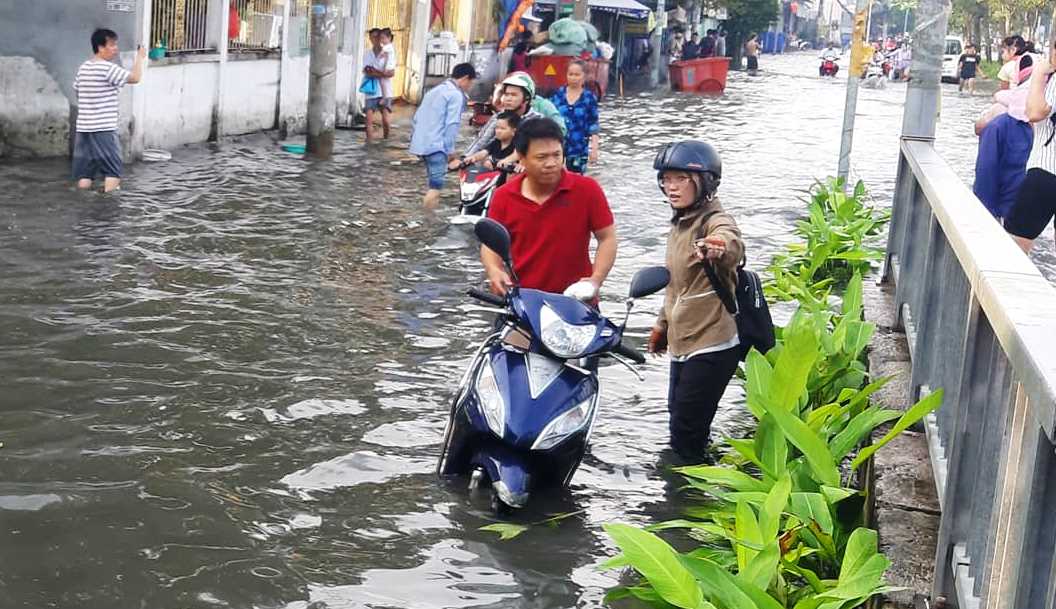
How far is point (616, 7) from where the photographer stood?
39.9m

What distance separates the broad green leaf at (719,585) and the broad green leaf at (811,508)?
29.2 inches

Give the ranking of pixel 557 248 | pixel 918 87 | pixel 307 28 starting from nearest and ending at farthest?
pixel 557 248, pixel 918 87, pixel 307 28

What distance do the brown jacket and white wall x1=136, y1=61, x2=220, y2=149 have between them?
10.7 meters

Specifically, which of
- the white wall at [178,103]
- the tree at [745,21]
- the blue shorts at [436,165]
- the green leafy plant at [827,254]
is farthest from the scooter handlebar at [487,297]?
the tree at [745,21]

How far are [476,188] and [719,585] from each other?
7.70 meters

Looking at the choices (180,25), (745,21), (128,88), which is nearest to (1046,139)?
(128,88)

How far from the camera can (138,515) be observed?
5219mm

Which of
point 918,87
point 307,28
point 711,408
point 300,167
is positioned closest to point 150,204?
point 300,167

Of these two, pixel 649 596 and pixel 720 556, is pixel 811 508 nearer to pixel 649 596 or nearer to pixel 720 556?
pixel 720 556

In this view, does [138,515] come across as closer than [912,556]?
No

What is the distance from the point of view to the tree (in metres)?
59.8

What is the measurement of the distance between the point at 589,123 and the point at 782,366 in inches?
271

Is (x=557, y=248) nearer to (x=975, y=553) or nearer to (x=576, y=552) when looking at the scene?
(x=576, y=552)

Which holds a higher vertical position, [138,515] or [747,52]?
[747,52]
